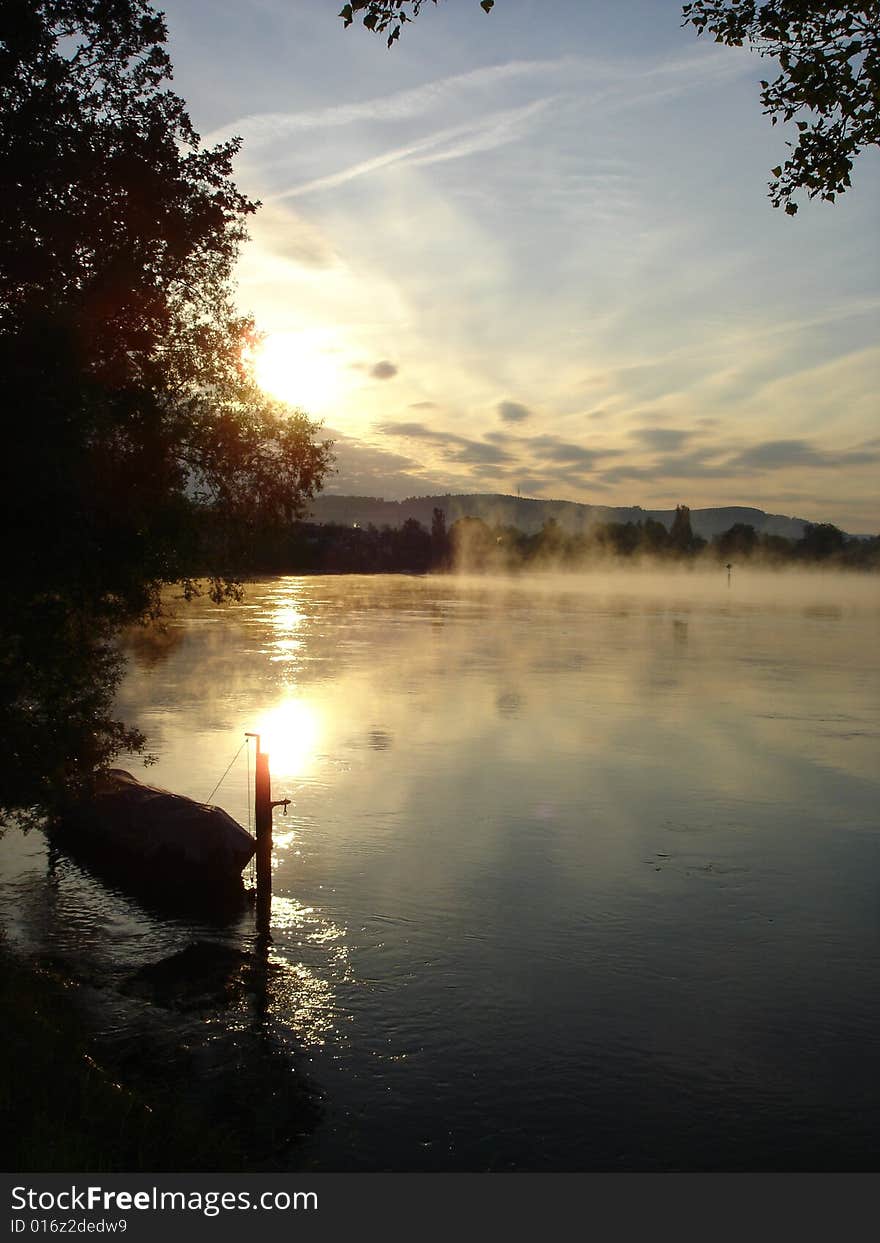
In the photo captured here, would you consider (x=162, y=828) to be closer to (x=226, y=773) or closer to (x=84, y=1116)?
(x=226, y=773)

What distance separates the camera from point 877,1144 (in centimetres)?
1298

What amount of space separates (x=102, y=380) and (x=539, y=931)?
13.7 metres

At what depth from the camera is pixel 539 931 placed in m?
20.4

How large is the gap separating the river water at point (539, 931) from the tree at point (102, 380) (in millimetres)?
6321

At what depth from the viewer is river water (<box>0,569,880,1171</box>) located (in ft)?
44.8

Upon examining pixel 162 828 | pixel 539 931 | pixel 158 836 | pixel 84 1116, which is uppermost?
pixel 84 1116

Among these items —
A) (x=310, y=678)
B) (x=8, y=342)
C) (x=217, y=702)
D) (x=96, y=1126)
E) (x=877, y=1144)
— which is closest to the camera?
(x=96, y=1126)

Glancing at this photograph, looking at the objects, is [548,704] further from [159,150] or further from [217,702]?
[159,150]

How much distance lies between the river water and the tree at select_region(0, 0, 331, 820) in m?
6.32

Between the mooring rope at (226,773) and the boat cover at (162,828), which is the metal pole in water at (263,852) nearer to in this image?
the boat cover at (162,828)

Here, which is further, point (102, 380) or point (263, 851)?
point (263, 851)

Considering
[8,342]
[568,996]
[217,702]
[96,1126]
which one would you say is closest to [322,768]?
[217,702]

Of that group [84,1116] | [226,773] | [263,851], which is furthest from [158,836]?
[84,1116]
